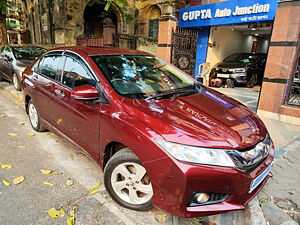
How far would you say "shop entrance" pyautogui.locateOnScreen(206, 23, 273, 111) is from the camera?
10.0 m

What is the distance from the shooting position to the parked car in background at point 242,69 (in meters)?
10.1

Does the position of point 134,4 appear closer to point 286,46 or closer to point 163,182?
point 286,46

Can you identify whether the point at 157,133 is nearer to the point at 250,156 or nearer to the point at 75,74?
the point at 250,156

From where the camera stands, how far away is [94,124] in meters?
2.52

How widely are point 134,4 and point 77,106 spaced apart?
1635cm

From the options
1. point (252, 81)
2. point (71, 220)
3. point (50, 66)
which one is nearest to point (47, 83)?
point (50, 66)

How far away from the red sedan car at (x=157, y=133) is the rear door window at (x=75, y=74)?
0.05 feet

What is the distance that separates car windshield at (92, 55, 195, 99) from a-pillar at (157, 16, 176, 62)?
608 cm

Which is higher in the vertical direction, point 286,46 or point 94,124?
point 286,46

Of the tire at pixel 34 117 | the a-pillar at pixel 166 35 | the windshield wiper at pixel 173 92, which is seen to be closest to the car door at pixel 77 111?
the windshield wiper at pixel 173 92

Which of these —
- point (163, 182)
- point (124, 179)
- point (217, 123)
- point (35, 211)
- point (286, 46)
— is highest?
point (286, 46)

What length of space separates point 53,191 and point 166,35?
788 cm

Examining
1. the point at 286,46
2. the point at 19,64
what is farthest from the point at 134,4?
the point at 286,46

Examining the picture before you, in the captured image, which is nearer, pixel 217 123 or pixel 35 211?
pixel 217 123
